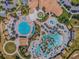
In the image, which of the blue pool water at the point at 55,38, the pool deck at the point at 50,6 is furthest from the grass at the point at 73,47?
the pool deck at the point at 50,6

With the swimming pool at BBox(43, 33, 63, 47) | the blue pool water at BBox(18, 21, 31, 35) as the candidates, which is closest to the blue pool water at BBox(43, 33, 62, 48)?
the swimming pool at BBox(43, 33, 63, 47)

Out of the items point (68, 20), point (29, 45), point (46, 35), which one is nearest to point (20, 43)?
point (29, 45)

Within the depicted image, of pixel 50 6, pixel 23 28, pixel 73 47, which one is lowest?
pixel 73 47

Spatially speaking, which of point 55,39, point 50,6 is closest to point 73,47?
point 55,39

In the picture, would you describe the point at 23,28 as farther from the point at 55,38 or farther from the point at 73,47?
the point at 73,47

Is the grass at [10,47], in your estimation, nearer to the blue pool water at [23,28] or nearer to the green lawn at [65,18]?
the blue pool water at [23,28]

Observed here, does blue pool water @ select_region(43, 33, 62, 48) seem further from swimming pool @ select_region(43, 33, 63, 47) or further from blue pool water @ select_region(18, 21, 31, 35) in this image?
blue pool water @ select_region(18, 21, 31, 35)

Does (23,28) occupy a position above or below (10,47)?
above

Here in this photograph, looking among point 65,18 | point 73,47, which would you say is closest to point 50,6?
point 65,18
